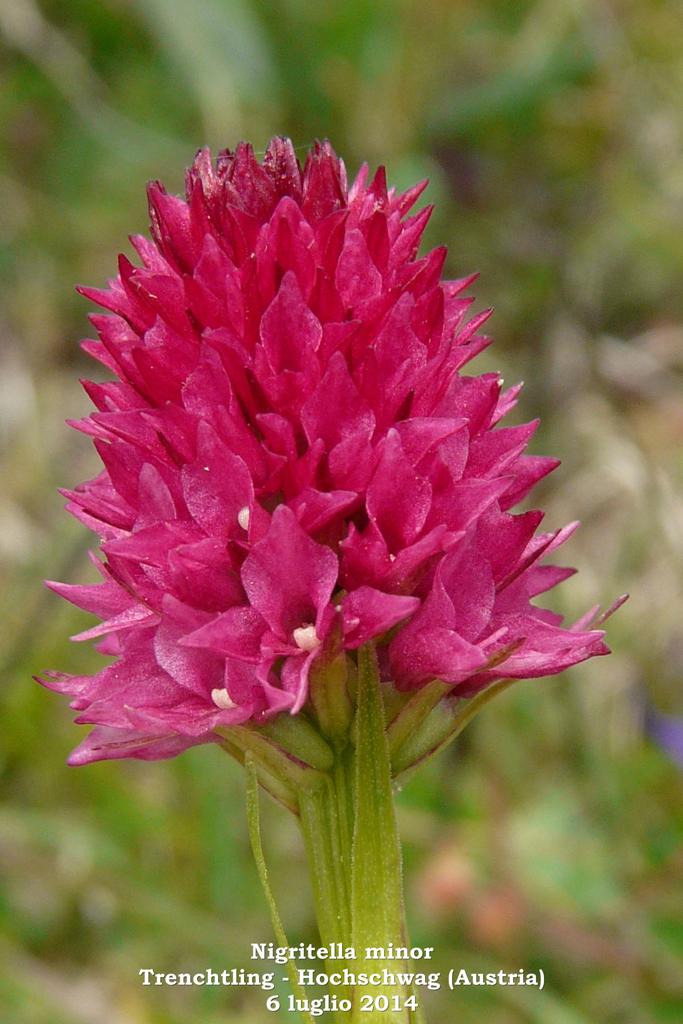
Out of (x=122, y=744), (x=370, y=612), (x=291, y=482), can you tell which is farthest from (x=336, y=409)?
(x=122, y=744)

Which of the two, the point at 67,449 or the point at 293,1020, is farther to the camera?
the point at 67,449

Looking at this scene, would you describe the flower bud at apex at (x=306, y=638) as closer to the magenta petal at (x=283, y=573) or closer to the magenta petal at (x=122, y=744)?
the magenta petal at (x=283, y=573)

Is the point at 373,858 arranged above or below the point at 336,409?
below

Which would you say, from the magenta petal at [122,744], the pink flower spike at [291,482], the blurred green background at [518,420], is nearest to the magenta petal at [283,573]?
the pink flower spike at [291,482]

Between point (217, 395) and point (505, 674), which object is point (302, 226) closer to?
point (217, 395)

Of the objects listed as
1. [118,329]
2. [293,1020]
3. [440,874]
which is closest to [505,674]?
[118,329]

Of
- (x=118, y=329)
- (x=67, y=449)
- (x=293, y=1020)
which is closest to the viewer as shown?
(x=118, y=329)

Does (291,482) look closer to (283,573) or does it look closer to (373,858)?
(283,573)
